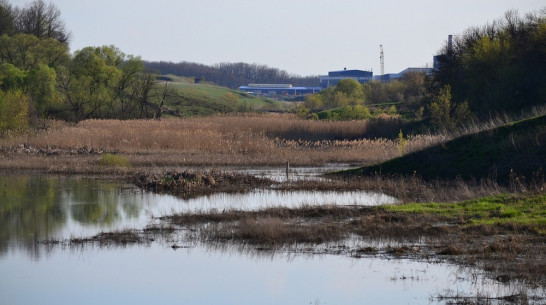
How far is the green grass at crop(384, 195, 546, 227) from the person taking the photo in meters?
19.0

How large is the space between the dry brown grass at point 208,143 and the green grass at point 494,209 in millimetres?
15341

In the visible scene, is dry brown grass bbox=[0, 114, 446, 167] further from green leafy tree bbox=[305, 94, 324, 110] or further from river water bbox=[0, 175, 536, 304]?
green leafy tree bbox=[305, 94, 324, 110]

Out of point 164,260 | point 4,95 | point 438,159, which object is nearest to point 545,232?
point 164,260

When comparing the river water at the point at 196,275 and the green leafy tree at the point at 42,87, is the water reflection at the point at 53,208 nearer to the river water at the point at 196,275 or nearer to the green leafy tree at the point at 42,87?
the river water at the point at 196,275

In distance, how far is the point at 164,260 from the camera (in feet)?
54.7

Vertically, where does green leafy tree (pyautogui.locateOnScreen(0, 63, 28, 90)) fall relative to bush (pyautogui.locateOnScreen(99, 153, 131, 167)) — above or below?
above

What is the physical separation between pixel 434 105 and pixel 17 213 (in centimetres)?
3440

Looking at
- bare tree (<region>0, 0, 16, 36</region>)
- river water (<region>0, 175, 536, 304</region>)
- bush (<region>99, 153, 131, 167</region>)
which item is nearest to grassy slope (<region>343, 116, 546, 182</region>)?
bush (<region>99, 153, 131, 167</region>)

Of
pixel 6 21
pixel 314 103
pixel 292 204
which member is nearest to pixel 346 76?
pixel 314 103

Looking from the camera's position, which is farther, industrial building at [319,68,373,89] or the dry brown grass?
industrial building at [319,68,373,89]

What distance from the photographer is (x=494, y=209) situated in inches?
799

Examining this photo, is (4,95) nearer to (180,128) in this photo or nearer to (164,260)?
(180,128)

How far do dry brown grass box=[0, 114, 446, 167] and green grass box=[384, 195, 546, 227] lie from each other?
15341 millimetres

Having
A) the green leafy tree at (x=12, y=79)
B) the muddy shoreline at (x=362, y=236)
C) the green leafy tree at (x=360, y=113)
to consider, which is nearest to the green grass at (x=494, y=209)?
the muddy shoreline at (x=362, y=236)
